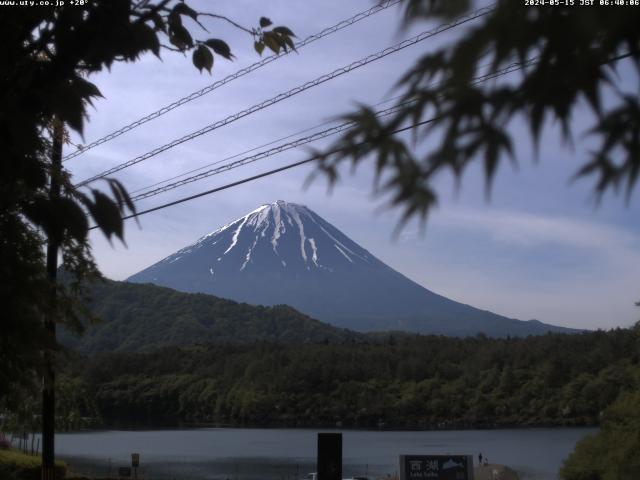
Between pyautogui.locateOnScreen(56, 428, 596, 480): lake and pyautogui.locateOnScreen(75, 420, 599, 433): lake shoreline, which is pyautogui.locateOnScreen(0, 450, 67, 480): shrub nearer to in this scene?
pyautogui.locateOnScreen(56, 428, 596, 480): lake

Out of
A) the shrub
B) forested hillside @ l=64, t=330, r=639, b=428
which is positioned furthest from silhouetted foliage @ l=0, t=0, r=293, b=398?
forested hillside @ l=64, t=330, r=639, b=428

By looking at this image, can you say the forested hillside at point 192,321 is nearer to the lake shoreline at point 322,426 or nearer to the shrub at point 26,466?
the lake shoreline at point 322,426

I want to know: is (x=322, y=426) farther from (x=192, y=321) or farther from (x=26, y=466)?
(x=26, y=466)

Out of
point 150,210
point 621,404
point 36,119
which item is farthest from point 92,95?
point 621,404

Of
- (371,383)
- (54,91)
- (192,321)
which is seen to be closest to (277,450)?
(371,383)

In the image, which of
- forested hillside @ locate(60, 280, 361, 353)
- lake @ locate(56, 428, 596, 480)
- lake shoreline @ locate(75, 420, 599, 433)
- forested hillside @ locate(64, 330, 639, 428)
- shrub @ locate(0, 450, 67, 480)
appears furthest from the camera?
forested hillside @ locate(60, 280, 361, 353)

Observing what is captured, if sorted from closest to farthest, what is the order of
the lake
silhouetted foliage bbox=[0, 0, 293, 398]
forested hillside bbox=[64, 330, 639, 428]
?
silhouetted foliage bbox=[0, 0, 293, 398]
the lake
forested hillside bbox=[64, 330, 639, 428]
